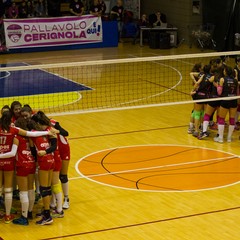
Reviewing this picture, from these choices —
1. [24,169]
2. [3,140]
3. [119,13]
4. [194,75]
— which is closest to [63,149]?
[24,169]

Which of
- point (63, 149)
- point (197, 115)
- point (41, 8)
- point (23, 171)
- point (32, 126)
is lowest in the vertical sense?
point (197, 115)

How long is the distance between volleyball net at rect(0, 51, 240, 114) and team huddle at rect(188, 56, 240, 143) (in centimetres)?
181

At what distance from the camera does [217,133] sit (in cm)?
1712

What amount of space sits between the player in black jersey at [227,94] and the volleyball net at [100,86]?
95.6 inches

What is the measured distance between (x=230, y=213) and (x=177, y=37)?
906 inches

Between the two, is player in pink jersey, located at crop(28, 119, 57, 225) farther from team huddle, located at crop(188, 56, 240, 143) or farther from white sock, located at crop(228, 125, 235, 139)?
white sock, located at crop(228, 125, 235, 139)

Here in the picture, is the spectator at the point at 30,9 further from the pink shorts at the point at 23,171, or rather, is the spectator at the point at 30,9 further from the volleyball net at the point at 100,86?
the pink shorts at the point at 23,171

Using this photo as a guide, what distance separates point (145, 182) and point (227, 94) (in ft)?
12.1

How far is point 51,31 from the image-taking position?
3105 cm

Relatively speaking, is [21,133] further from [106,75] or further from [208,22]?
[208,22]

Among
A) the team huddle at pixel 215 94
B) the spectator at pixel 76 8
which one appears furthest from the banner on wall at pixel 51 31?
the team huddle at pixel 215 94

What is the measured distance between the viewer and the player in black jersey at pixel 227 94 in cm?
1605

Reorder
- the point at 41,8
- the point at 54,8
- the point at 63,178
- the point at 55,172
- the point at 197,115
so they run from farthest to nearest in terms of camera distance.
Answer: the point at 41,8, the point at 54,8, the point at 197,115, the point at 63,178, the point at 55,172

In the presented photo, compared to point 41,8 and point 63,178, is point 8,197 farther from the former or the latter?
point 41,8
